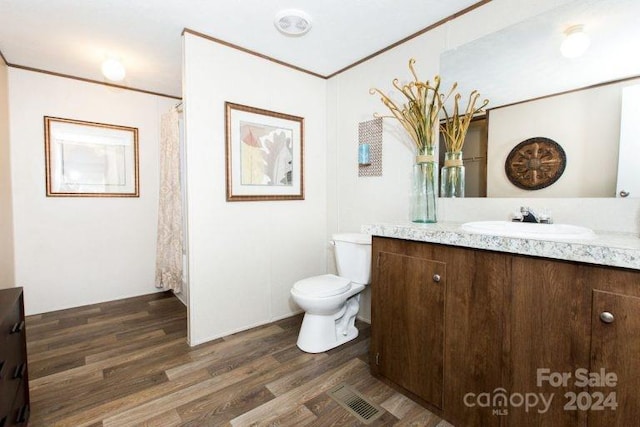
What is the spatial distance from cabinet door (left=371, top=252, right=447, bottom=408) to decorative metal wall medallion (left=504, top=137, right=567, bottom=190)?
2.41 ft

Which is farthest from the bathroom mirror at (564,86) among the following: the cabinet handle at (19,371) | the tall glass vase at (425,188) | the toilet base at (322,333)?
the cabinet handle at (19,371)

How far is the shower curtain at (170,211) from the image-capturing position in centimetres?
291

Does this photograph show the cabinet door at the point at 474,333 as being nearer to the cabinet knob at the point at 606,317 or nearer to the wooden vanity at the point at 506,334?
the wooden vanity at the point at 506,334

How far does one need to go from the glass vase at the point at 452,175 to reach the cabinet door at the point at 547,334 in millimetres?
835

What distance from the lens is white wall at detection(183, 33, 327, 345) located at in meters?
2.19

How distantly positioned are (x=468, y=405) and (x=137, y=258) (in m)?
3.28

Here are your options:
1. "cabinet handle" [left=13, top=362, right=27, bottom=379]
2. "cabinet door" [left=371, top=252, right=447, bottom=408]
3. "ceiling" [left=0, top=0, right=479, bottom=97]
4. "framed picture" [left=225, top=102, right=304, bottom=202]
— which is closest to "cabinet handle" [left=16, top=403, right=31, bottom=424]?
"cabinet handle" [left=13, top=362, right=27, bottom=379]

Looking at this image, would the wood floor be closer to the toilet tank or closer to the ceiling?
the toilet tank

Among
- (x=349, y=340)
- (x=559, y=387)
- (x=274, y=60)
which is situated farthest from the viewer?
(x=274, y=60)

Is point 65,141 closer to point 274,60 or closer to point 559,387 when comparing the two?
point 274,60

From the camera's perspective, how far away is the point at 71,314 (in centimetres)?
276

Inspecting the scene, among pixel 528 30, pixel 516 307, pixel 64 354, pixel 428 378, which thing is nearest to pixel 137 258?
pixel 64 354

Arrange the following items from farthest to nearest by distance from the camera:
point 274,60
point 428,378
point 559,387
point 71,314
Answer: point 71,314 → point 274,60 → point 428,378 → point 559,387

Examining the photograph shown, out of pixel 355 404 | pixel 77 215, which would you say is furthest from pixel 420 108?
pixel 77 215
